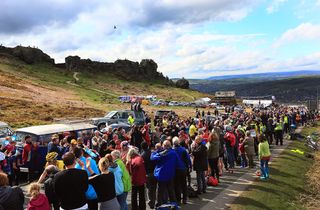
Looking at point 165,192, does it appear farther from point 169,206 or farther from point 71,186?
point 71,186

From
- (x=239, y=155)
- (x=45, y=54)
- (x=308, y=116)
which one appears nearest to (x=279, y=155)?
(x=239, y=155)

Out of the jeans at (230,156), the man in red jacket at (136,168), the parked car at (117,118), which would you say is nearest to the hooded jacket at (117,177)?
the man in red jacket at (136,168)

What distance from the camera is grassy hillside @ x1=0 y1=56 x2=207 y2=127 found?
4003cm

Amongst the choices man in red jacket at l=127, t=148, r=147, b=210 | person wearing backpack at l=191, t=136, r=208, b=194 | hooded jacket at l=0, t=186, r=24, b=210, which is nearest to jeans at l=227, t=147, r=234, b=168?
person wearing backpack at l=191, t=136, r=208, b=194

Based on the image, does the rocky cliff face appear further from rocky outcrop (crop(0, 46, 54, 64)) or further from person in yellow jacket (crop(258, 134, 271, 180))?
person in yellow jacket (crop(258, 134, 271, 180))

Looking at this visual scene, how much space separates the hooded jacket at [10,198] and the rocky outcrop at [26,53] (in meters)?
103

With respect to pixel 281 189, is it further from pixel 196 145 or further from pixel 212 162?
pixel 196 145

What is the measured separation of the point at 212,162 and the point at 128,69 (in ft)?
388

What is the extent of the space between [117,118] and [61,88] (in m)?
54.0

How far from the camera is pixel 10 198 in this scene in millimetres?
6234

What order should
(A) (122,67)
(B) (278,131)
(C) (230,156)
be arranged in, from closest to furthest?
(C) (230,156), (B) (278,131), (A) (122,67)

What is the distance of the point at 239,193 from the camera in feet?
41.7

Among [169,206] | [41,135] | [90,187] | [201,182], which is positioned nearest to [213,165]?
[201,182]

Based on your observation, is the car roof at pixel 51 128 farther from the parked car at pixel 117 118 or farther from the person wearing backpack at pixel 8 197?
the person wearing backpack at pixel 8 197
